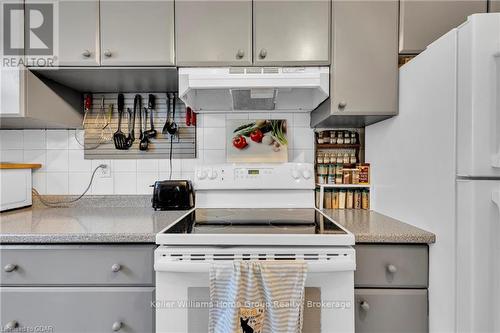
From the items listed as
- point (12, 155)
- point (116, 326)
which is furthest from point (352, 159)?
point (12, 155)

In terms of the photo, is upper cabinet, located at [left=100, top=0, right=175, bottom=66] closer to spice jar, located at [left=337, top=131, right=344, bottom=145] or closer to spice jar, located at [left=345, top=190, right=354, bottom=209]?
spice jar, located at [left=337, top=131, right=344, bottom=145]

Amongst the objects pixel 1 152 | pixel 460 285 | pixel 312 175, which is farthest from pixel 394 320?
pixel 1 152

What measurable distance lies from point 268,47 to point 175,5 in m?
0.49

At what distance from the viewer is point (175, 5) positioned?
1.39 meters

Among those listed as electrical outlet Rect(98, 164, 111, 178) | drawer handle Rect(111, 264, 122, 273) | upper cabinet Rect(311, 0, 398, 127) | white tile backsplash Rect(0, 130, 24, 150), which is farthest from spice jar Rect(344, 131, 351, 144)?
white tile backsplash Rect(0, 130, 24, 150)

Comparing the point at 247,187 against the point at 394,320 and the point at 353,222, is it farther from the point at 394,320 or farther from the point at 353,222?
the point at 394,320

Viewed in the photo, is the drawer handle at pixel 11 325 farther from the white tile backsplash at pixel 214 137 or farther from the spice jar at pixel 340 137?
the spice jar at pixel 340 137

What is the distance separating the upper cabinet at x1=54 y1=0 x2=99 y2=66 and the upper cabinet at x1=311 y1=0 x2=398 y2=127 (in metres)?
1.15

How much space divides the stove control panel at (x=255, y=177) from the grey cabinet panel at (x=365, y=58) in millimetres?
469

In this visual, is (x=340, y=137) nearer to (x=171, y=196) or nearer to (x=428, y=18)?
(x=428, y=18)

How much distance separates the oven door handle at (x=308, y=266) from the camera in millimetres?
1042

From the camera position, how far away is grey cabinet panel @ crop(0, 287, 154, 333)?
115 centimetres

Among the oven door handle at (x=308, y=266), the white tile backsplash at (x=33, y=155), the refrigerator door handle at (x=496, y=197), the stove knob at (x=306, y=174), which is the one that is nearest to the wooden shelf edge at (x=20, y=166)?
the white tile backsplash at (x=33, y=155)

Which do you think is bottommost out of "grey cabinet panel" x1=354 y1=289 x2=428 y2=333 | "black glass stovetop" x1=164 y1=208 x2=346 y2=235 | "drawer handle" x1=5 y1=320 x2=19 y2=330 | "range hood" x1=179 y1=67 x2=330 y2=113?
"drawer handle" x1=5 y1=320 x2=19 y2=330
